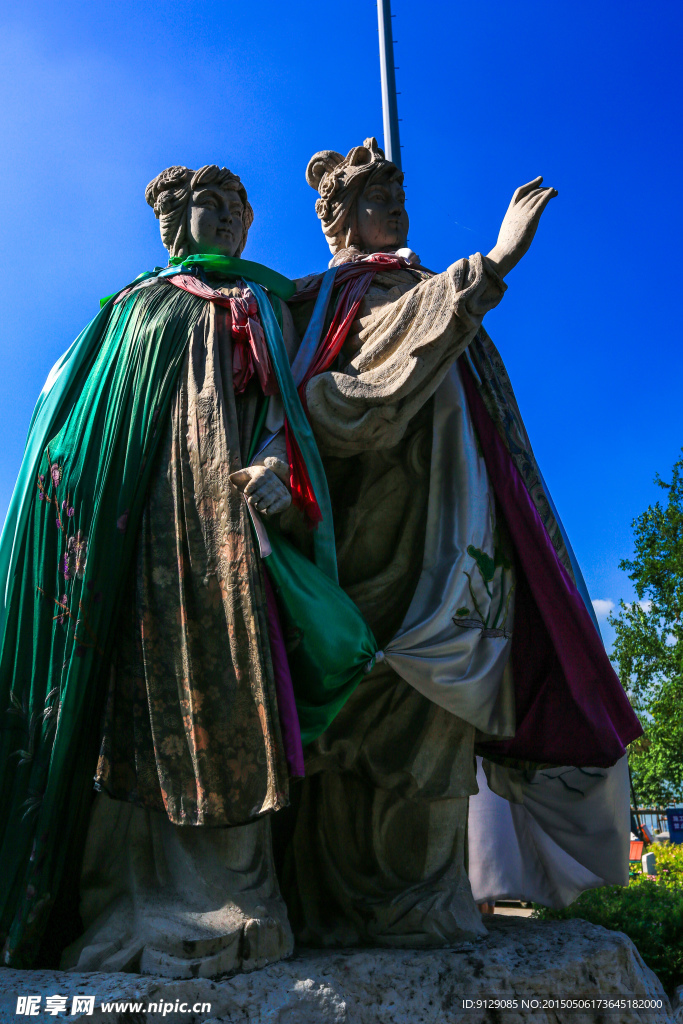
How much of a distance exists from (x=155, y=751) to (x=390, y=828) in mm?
987

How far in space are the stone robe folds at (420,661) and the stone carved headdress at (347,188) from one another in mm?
509

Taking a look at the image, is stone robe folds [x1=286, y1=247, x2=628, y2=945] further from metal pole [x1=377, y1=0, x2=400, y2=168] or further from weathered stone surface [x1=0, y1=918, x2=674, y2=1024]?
metal pole [x1=377, y1=0, x2=400, y2=168]

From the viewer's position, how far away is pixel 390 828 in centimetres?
323

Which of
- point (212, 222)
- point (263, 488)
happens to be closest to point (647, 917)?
point (263, 488)

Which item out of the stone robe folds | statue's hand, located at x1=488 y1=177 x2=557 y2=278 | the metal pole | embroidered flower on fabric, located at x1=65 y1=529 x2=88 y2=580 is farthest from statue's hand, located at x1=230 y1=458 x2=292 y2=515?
the metal pole

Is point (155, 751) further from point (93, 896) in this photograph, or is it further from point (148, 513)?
point (148, 513)

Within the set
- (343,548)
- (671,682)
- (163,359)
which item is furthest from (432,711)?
(671,682)

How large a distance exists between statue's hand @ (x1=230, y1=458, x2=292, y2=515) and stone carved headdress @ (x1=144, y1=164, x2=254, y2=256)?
4.33 feet

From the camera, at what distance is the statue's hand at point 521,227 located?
327cm

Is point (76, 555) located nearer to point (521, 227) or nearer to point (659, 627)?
point (521, 227)

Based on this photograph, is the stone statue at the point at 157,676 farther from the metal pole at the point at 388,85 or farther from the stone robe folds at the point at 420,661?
the metal pole at the point at 388,85

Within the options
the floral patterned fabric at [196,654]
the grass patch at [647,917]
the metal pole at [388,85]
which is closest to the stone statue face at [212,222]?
the floral patterned fabric at [196,654]

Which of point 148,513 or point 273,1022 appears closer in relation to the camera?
point 273,1022

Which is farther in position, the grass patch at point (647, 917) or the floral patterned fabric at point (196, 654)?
the grass patch at point (647, 917)
